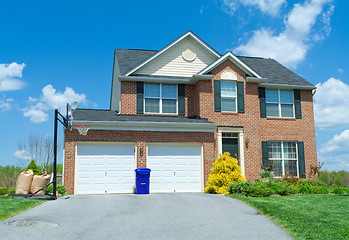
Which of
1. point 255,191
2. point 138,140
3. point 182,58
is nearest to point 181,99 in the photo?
point 182,58

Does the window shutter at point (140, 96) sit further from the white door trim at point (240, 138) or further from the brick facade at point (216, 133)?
the white door trim at point (240, 138)

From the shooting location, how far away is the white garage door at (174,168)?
16.9 meters

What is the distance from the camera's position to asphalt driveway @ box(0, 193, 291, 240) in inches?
319

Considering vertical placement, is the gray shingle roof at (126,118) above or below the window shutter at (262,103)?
below

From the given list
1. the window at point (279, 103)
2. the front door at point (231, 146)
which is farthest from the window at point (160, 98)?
the window at point (279, 103)

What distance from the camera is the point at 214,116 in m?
19.0

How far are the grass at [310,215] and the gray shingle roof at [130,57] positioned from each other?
10.6 meters

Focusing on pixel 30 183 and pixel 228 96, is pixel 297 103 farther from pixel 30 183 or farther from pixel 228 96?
pixel 30 183

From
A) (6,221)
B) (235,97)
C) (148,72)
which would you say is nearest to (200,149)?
(235,97)

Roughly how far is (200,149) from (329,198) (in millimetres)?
6390

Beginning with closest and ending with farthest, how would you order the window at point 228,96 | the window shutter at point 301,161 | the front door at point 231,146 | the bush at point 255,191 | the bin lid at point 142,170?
the bush at point 255,191, the bin lid at point 142,170, the front door at point 231,146, the window at point 228,96, the window shutter at point 301,161

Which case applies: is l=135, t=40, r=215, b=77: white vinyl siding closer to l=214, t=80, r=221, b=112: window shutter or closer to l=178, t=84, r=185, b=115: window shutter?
l=178, t=84, r=185, b=115: window shutter

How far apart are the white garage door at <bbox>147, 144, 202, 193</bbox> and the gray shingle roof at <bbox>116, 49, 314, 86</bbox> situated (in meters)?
5.63

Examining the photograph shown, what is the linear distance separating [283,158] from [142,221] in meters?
12.9
